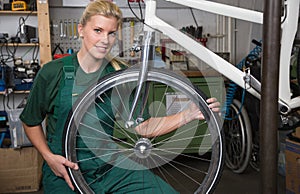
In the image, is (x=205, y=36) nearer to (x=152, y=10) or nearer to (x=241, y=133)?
(x=241, y=133)

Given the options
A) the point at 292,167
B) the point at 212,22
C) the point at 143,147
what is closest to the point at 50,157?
the point at 143,147

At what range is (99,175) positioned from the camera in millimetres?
1299

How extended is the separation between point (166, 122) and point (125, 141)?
0.55 ft

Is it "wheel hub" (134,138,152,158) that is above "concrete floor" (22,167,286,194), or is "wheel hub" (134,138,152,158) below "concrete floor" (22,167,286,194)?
above

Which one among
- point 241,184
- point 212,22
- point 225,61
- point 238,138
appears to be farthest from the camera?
point 212,22

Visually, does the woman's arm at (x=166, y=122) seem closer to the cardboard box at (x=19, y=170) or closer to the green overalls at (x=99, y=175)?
the green overalls at (x=99, y=175)

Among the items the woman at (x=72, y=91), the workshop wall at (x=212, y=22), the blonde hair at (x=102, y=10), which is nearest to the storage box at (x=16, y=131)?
the workshop wall at (x=212, y=22)

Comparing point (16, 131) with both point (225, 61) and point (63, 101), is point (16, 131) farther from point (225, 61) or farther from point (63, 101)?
point (225, 61)

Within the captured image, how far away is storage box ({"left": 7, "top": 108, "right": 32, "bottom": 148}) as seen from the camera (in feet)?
8.87

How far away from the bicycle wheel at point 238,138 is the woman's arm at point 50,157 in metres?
2.00

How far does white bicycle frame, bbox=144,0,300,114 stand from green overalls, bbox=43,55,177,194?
28cm

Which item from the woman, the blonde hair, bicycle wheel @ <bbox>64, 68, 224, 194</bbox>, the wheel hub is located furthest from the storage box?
the wheel hub

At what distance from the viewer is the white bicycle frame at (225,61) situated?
132 centimetres

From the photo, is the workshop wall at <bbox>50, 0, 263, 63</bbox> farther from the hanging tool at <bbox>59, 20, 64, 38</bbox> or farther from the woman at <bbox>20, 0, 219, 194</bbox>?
the woman at <bbox>20, 0, 219, 194</bbox>
